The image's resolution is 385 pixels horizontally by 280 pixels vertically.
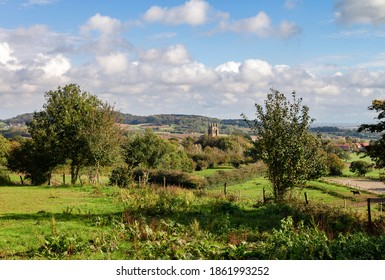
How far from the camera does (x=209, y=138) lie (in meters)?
144

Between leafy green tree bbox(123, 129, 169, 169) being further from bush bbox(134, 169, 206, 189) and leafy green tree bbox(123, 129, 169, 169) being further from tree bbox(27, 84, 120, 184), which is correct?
tree bbox(27, 84, 120, 184)

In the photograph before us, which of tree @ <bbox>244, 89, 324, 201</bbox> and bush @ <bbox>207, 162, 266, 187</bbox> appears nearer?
tree @ <bbox>244, 89, 324, 201</bbox>

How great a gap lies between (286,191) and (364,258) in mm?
13253

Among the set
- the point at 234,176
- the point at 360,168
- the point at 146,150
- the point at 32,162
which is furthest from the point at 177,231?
the point at 360,168

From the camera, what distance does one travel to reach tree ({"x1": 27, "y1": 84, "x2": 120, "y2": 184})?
1420 inches

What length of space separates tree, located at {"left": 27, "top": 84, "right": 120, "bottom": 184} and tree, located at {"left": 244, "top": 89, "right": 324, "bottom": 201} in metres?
18.5

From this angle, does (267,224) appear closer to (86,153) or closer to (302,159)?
(302,159)

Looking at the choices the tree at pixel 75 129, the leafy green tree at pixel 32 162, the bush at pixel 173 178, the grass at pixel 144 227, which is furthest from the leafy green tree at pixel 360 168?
the grass at pixel 144 227

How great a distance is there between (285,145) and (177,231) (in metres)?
10.3

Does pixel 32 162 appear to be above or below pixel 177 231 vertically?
above

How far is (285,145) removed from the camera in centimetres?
2144

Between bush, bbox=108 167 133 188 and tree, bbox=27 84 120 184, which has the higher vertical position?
tree, bbox=27 84 120 184

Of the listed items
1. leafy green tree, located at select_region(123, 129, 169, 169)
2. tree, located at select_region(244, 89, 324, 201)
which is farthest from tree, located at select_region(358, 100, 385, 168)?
leafy green tree, located at select_region(123, 129, 169, 169)

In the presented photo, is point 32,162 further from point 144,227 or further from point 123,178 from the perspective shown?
point 144,227
